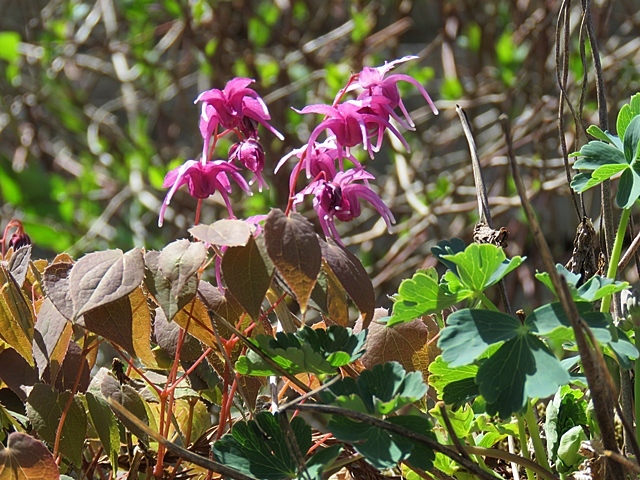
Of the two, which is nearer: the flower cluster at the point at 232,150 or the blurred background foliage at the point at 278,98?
the flower cluster at the point at 232,150

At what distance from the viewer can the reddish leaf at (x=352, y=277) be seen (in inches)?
17.9

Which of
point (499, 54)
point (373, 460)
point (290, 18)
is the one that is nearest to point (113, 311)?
point (373, 460)

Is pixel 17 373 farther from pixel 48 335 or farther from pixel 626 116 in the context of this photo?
pixel 626 116

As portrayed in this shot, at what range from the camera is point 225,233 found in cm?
44

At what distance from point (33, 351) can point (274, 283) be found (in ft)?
0.51

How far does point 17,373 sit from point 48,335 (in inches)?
2.3

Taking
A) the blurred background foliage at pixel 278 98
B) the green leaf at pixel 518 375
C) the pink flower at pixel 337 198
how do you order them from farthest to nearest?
the blurred background foliage at pixel 278 98, the pink flower at pixel 337 198, the green leaf at pixel 518 375

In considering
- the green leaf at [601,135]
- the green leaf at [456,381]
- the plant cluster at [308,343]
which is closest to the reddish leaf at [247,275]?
the plant cluster at [308,343]

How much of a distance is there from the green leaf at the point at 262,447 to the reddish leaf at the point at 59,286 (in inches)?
4.4

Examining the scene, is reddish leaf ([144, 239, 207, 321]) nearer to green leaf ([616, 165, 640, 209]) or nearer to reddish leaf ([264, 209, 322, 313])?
reddish leaf ([264, 209, 322, 313])

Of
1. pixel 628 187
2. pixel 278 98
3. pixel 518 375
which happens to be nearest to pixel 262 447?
A: pixel 518 375

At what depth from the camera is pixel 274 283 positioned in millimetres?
501

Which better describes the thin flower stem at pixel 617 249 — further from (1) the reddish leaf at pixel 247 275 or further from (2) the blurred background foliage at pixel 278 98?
Result: (2) the blurred background foliage at pixel 278 98

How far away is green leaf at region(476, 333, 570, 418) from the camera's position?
0.37 metres
